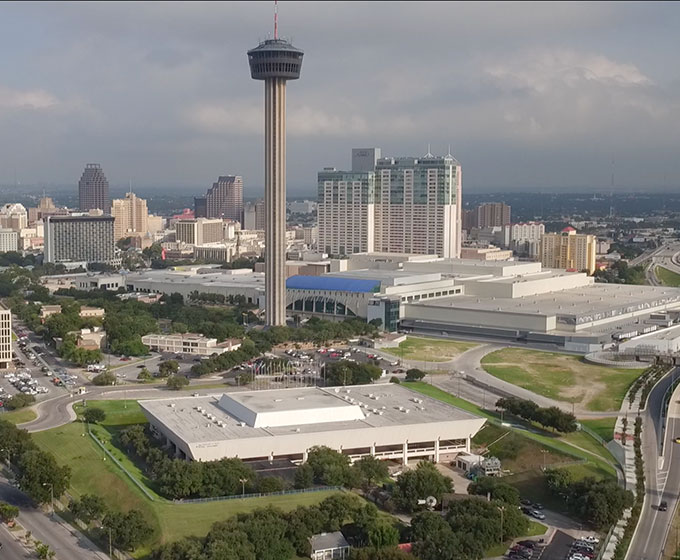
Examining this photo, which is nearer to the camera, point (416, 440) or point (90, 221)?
point (416, 440)

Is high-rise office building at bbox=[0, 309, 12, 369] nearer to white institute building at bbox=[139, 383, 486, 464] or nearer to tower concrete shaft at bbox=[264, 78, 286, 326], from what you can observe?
white institute building at bbox=[139, 383, 486, 464]

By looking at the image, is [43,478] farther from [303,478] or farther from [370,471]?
[370,471]

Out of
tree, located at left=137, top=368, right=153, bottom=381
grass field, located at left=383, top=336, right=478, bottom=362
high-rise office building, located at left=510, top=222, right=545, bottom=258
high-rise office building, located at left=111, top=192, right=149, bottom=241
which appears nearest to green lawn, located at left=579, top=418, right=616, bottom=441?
grass field, located at left=383, top=336, right=478, bottom=362

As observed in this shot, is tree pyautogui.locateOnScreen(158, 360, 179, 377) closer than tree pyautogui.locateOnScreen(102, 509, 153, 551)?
No

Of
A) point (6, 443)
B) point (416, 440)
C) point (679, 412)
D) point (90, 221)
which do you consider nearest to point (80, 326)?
point (6, 443)

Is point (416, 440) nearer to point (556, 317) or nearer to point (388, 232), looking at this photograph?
point (556, 317)
